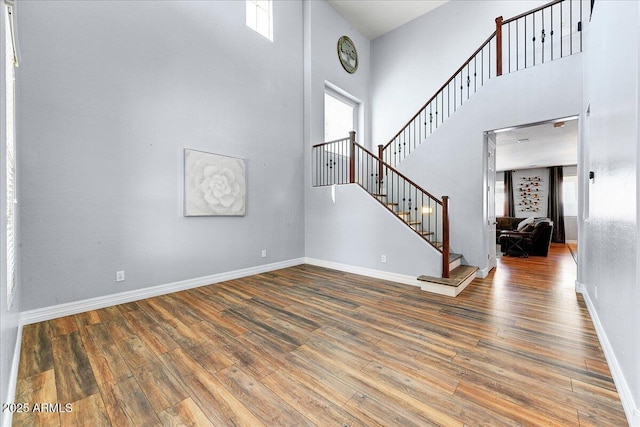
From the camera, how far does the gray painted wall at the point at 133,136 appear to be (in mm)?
2793

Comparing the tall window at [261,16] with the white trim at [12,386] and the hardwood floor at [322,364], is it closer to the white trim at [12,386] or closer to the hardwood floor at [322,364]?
the hardwood floor at [322,364]

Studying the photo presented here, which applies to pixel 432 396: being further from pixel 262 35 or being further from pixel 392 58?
pixel 392 58

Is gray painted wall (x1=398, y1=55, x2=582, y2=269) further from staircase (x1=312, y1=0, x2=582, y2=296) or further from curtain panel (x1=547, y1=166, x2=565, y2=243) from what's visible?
curtain panel (x1=547, y1=166, x2=565, y2=243)

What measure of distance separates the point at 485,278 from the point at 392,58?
19.1 ft

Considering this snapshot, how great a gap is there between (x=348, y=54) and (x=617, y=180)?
20.3ft

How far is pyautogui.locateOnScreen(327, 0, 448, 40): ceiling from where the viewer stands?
20.2ft

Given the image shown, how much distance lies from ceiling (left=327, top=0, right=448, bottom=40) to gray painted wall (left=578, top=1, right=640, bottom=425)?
14.4ft

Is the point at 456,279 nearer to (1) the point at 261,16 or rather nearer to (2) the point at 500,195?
(1) the point at 261,16

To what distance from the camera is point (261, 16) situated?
5.01 m

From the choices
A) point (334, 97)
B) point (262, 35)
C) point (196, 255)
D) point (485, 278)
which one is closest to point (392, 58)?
point (334, 97)

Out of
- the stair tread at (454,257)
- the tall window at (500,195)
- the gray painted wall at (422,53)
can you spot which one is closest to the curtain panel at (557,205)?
the tall window at (500,195)

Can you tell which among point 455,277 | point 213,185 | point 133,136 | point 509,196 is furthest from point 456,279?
A: point 509,196

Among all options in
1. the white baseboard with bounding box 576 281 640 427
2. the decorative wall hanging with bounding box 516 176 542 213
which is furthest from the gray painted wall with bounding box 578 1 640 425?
the decorative wall hanging with bounding box 516 176 542 213

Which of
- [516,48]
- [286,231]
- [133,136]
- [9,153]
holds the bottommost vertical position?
[286,231]
